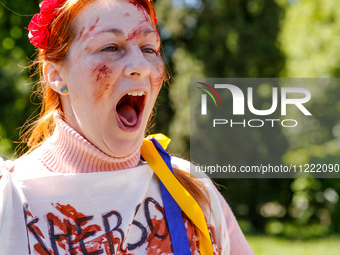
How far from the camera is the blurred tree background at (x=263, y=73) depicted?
1441 cm

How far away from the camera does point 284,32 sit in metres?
16.4

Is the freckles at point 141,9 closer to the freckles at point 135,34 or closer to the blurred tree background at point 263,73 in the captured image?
the freckles at point 135,34

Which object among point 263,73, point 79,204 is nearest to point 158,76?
point 79,204

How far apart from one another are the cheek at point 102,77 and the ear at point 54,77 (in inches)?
6.2

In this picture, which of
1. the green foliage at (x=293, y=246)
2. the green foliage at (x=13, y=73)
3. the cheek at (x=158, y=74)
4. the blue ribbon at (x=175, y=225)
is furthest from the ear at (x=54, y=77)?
the green foliage at (x=13, y=73)

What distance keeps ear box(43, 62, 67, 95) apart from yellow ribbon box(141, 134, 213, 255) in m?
0.43

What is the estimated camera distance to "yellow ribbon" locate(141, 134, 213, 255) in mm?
2023

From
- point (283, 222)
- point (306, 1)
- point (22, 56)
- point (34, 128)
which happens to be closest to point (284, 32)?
point (306, 1)

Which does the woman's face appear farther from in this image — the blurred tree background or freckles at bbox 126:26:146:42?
the blurred tree background

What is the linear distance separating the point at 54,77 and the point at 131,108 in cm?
31

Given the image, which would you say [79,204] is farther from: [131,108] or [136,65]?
[136,65]

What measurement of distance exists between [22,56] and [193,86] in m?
4.90

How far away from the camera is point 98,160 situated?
1973mm

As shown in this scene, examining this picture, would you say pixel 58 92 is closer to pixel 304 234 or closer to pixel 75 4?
pixel 75 4
